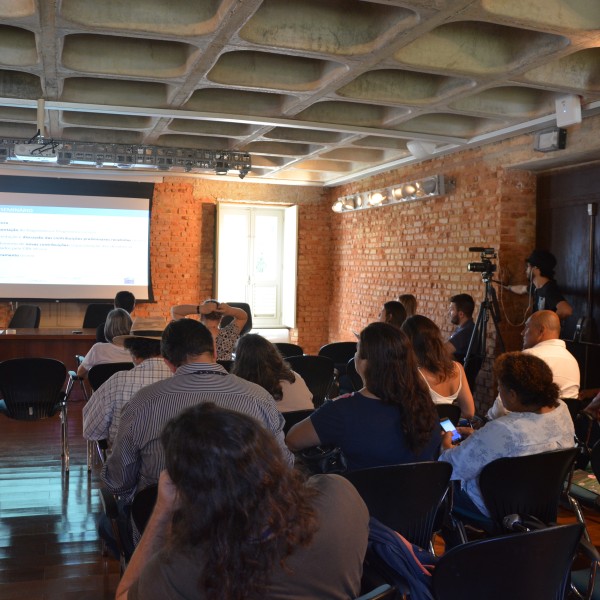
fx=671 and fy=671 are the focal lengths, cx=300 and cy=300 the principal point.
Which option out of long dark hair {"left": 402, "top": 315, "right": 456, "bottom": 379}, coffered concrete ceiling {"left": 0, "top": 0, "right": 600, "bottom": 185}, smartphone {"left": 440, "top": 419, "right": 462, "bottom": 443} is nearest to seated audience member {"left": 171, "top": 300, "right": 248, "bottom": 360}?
coffered concrete ceiling {"left": 0, "top": 0, "right": 600, "bottom": 185}

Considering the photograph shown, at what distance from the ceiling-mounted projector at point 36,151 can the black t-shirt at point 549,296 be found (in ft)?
18.5

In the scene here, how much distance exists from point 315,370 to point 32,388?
2.26 m

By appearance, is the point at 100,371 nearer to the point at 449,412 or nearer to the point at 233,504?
the point at 449,412

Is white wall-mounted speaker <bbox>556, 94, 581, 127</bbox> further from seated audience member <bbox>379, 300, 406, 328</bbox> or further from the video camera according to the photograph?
seated audience member <bbox>379, 300, 406, 328</bbox>

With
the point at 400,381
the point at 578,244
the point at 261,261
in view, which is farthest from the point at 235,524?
the point at 261,261

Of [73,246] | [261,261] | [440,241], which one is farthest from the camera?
[261,261]

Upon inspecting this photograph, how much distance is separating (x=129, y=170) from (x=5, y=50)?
5.53 m

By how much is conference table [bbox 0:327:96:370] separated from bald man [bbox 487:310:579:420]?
5226mm

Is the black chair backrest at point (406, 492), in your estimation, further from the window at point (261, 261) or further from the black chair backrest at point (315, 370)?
the window at point (261, 261)

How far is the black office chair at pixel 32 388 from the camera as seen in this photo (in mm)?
5215

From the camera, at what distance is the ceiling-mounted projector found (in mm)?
7723

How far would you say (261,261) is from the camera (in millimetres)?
12078

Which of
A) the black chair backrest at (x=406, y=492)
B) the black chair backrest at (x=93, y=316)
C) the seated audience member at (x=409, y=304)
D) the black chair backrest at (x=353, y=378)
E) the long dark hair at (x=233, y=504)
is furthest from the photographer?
the black chair backrest at (x=93, y=316)

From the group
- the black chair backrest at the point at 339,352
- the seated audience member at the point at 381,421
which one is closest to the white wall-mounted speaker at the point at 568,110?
the black chair backrest at the point at 339,352
